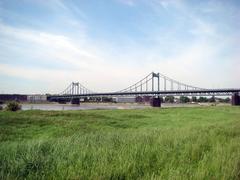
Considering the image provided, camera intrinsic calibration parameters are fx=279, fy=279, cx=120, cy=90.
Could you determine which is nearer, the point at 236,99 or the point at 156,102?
the point at 236,99

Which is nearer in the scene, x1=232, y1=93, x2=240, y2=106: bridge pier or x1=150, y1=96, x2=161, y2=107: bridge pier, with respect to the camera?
x1=232, y1=93, x2=240, y2=106: bridge pier

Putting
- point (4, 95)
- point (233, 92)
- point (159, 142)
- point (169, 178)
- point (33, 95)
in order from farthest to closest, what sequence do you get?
point (33, 95) < point (4, 95) < point (233, 92) < point (159, 142) < point (169, 178)

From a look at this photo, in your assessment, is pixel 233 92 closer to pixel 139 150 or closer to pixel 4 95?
pixel 139 150

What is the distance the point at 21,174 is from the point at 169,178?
3151mm

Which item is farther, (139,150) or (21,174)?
(139,150)

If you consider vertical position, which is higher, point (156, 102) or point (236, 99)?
point (236, 99)

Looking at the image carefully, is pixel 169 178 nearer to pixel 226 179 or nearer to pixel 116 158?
pixel 226 179

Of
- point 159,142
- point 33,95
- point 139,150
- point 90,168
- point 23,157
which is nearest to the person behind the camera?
point 90,168

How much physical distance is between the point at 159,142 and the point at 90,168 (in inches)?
159

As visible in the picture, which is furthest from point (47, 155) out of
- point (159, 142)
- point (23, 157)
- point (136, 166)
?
point (159, 142)

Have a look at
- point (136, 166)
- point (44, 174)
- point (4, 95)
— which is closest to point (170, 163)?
point (136, 166)

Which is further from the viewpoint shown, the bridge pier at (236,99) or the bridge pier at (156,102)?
the bridge pier at (156,102)

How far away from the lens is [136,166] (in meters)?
6.80

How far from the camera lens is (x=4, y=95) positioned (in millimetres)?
144375
